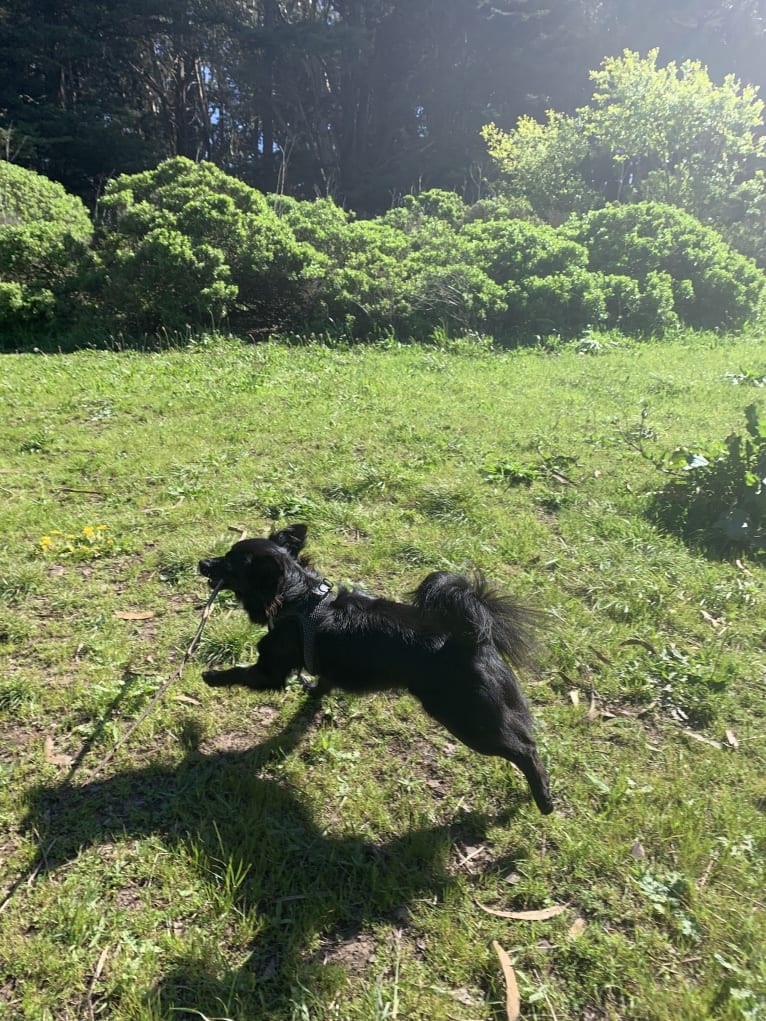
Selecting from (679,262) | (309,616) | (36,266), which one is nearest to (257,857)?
(309,616)

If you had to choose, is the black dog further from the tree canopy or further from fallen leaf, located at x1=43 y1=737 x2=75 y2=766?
the tree canopy

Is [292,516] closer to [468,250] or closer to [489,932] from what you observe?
[489,932]

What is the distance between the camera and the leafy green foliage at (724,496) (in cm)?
450

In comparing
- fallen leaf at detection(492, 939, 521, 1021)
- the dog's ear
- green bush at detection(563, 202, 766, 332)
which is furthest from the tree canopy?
fallen leaf at detection(492, 939, 521, 1021)

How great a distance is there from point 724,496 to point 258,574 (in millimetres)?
3825

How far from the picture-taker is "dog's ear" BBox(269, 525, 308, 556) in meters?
2.91

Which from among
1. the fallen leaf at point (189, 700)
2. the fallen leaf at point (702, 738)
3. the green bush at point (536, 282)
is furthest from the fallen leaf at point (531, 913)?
the green bush at point (536, 282)

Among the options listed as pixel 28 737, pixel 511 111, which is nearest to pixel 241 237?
pixel 28 737

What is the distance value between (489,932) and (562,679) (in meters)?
1.43

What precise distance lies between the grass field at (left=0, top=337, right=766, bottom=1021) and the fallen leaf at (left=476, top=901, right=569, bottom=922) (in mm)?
A: 27

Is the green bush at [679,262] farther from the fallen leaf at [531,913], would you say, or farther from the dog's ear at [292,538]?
the fallen leaf at [531,913]

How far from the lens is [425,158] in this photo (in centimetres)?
2736

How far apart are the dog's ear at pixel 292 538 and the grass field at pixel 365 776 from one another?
783 millimetres

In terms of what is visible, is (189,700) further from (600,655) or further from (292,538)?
(600,655)
